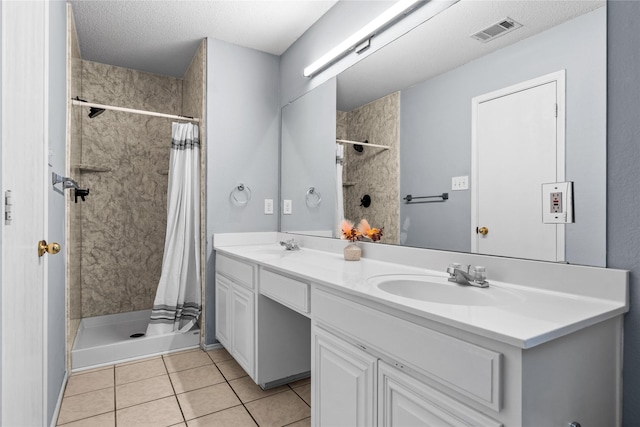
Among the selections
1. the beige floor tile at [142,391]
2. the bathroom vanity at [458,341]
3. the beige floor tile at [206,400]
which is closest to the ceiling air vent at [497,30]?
the bathroom vanity at [458,341]

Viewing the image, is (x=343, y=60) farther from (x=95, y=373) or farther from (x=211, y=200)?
(x=95, y=373)

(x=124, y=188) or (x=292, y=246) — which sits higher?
(x=124, y=188)

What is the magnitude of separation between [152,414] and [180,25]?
245 centimetres

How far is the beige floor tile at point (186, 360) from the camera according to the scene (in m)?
2.34

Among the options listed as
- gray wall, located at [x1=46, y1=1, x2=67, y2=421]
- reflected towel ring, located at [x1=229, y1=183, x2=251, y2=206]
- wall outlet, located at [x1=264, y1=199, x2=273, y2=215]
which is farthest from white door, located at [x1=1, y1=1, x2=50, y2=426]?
wall outlet, located at [x1=264, y1=199, x2=273, y2=215]

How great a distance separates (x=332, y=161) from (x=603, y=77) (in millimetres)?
1424

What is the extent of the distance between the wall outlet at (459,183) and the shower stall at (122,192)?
6.80 feet

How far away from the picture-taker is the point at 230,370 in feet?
7.51

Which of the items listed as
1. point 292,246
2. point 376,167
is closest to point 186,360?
point 292,246

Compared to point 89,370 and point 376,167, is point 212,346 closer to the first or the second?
point 89,370

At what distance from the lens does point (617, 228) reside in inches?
39.8

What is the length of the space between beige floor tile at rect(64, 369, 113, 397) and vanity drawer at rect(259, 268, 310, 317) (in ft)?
3.96

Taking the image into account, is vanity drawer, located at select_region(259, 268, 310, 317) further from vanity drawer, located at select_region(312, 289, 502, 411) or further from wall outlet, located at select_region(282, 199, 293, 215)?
wall outlet, located at select_region(282, 199, 293, 215)

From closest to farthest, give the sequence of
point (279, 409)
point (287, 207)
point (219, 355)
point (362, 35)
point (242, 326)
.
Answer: point (279, 409) → point (362, 35) → point (242, 326) → point (219, 355) → point (287, 207)
